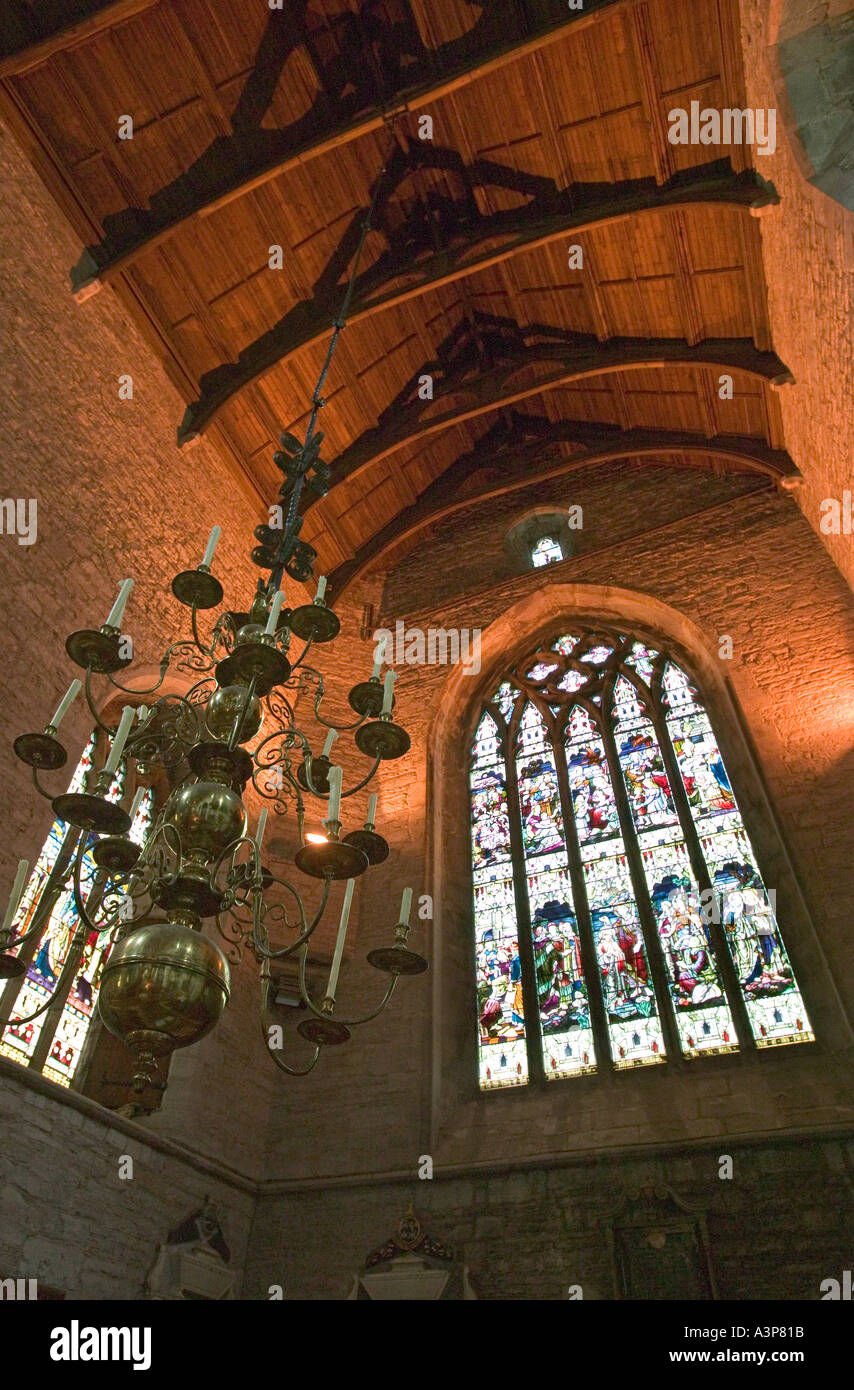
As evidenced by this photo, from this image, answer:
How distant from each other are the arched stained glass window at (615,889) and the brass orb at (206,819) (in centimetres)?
432

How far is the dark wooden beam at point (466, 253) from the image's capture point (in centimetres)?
699

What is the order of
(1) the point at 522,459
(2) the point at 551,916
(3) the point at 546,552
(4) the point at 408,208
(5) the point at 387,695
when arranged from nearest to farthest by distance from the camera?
1. (5) the point at 387,695
2. (2) the point at 551,916
3. (4) the point at 408,208
4. (3) the point at 546,552
5. (1) the point at 522,459

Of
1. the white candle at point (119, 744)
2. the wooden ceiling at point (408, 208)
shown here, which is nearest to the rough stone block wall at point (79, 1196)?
the white candle at point (119, 744)

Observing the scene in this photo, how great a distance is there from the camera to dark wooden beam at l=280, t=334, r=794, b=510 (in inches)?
321

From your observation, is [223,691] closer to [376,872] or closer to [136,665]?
[136,665]

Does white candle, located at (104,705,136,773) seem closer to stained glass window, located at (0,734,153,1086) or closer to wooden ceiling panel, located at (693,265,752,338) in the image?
stained glass window, located at (0,734,153,1086)

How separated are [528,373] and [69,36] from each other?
17.7 ft

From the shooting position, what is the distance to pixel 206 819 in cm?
279

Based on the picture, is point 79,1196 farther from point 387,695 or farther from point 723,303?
point 723,303

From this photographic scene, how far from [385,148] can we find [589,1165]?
26.6ft

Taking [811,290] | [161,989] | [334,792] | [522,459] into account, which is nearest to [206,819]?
[334,792]

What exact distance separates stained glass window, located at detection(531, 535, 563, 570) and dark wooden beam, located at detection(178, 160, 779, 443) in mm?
2985

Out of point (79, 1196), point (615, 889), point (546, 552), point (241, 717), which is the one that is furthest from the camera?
point (546, 552)

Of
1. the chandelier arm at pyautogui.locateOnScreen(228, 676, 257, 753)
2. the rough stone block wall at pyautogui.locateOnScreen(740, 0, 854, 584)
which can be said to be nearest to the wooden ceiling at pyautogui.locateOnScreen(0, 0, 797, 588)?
the rough stone block wall at pyautogui.locateOnScreen(740, 0, 854, 584)
